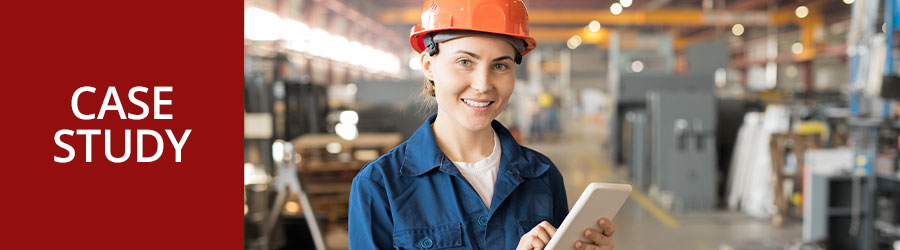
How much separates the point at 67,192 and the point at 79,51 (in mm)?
628

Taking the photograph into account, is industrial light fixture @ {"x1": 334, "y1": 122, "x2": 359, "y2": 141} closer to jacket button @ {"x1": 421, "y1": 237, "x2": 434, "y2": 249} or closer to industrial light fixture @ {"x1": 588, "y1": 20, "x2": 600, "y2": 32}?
jacket button @ {"x1": 421, "y1": 237, "x2": 434, "y2": 249}

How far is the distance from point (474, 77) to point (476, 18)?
0.11m

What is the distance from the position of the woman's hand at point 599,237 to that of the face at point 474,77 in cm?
27

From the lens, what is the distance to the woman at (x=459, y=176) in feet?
4.05

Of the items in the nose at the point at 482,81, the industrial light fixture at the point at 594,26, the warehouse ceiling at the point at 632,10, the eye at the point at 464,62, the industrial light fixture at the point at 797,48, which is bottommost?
the nose at the point at 482,81

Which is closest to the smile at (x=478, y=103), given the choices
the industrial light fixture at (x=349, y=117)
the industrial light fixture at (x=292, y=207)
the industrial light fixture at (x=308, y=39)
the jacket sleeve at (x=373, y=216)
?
the jacket sleeve at (x=373, y=216)

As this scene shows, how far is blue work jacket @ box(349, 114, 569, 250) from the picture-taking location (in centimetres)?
124

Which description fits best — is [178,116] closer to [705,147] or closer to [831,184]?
[831,184]

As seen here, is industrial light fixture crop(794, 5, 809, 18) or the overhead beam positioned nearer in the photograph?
the overhead beam

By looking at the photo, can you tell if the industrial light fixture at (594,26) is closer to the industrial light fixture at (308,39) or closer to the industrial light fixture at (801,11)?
the industrial light fixture at (801,11)

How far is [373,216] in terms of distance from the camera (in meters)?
1.26

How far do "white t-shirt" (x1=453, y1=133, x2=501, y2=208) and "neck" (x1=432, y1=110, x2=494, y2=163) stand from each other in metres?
0.02

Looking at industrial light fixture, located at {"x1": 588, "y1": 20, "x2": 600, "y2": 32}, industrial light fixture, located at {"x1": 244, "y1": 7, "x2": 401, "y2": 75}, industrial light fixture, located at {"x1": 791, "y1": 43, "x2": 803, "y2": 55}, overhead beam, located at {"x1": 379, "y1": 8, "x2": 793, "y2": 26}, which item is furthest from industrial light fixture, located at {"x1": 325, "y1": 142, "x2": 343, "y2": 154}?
industrial light fixture, located at {"x1": 791, "y1": 43, "x2": 803, "y2": 55}

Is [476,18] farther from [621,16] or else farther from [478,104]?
[621,16]
